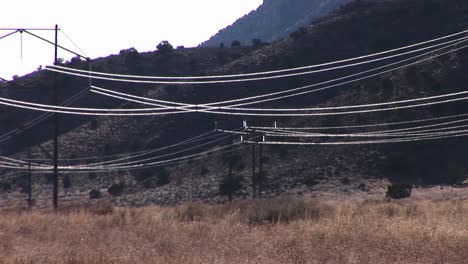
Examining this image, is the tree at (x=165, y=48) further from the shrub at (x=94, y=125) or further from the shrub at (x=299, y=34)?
the shrub at (x=94, y=125)

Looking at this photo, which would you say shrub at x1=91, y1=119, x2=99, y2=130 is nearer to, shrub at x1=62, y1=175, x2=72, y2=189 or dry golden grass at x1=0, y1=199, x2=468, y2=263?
shrub at x1=62, y1=175, x2=72, y2=189

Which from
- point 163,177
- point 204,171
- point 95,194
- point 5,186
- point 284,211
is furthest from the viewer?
point 5,186

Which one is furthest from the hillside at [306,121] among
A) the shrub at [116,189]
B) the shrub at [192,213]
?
the shrub at [192,213]

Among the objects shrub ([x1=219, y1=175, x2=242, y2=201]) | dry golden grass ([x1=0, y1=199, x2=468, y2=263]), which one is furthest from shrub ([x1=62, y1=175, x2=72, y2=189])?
dry golden grass ([x1=0, y1=199, x2=468, y2=263])

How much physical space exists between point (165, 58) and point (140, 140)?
27.0 metres

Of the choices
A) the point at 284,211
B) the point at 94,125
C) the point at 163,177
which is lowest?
the point at 163,177

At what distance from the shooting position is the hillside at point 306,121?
66312 mm

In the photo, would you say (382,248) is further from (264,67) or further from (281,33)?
(281,33)

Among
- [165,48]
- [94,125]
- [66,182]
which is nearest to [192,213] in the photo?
[66,182]

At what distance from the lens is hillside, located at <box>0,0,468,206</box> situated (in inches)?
2611

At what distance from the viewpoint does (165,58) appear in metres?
104

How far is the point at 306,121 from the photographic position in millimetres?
74375

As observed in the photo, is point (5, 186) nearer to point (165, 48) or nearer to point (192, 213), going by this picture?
point (165, 48)

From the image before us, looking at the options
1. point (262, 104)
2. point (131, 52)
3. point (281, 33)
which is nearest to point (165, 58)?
point (131, 52)
